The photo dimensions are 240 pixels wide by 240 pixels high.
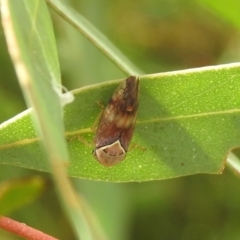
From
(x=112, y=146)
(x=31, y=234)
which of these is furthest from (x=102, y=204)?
(x=31, y=234)

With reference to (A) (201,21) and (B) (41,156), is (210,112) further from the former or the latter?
(A) (201,21)

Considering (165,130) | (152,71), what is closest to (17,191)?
(165,130)

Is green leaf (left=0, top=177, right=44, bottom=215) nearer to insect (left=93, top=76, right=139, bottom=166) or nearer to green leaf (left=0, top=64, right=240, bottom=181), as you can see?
green leaf (left=0, top=64, right=240, bottom=181)

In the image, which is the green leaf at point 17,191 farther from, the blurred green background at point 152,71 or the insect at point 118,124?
the blurred green background at point 152,71

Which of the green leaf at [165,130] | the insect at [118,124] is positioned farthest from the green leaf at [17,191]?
the insect at [118,124]

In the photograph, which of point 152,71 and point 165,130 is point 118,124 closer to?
point 165,130

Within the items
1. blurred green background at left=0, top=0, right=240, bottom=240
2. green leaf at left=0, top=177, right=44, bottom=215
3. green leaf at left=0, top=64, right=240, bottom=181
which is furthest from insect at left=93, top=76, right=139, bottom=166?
blurred green background at left=0, top=0, right=240, bottom=240
